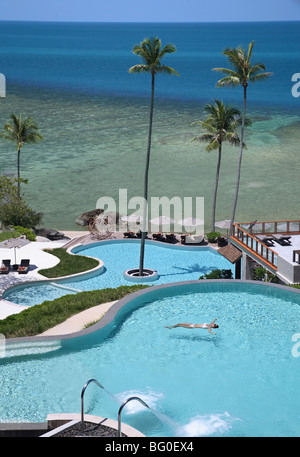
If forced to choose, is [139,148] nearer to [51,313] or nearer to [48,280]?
[48,280]

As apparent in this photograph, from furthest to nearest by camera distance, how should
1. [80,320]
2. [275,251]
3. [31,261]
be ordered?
[31,261], [275,251], [80,320]

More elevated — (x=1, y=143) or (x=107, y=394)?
(x=1, y=143)

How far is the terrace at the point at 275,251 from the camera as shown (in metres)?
27.0

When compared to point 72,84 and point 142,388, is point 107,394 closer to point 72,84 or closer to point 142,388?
point 142,388

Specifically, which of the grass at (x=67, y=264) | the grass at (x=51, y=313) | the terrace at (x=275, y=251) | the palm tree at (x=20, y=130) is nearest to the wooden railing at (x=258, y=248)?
the terrace at (x=275, y=251)

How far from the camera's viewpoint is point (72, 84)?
6407 inches

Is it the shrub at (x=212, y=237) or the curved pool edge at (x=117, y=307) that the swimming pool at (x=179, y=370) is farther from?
the shrub at (x=212, y=237)

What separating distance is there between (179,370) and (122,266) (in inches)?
711

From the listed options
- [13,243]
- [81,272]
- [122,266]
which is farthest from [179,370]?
[122,266]

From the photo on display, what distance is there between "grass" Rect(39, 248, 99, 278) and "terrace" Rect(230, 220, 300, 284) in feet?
29.0

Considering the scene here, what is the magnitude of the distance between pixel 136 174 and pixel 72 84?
93.9 m

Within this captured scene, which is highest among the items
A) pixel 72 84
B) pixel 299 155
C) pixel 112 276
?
pixel 72 84

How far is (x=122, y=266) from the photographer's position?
37.2 m
